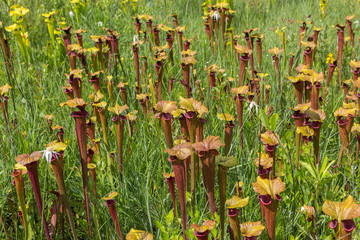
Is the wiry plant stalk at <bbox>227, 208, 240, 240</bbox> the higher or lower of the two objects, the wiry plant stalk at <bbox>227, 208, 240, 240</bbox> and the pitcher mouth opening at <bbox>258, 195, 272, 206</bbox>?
the lower

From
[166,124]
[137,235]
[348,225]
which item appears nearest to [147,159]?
[166,124]

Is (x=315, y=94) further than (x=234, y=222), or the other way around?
(x=315, y=94)

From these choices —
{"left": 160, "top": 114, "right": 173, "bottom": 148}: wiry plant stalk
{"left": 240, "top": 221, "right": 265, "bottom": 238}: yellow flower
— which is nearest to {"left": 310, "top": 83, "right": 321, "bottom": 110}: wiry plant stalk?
{"left": 160, "top": 114, "right": 173, "bottom": 148}: wiry plant stalk

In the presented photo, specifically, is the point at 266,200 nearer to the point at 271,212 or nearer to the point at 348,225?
the point at 271,212

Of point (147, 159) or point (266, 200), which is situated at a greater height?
point (266, 200)

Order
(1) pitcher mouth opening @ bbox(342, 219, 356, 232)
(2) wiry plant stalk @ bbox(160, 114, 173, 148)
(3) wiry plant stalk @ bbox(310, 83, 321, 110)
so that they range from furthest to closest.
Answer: (3) wiry plant stalk @ bbox(310, 83, 321, 110) < (2) wiry plant stalk @ bbox(160, 114, 173, 148) < (1) pitcher mouth opening @ bbox(342, 219, 356, 232)

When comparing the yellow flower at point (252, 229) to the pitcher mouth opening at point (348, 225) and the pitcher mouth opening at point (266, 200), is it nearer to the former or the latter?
the pitcher mouth opening at point (266, 200)

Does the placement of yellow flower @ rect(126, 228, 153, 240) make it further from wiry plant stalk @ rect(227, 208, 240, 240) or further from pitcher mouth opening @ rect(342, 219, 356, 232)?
pitcher mouth opening @ rect(342, 219, 356, 232)

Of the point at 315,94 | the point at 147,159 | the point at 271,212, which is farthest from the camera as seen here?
the point at 147,159

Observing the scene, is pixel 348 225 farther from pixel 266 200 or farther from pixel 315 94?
pixel 315 94

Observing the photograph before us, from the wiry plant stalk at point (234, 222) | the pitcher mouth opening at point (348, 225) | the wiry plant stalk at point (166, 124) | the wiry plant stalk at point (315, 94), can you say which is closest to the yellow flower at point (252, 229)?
the wiry plant stalk at point (234, 222)

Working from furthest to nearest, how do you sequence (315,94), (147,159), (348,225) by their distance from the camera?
(147,159) < (315,94) < (348,225)

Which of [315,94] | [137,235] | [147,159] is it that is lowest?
[147,159]

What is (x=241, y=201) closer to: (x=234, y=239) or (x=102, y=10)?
(x=234, y=239)
